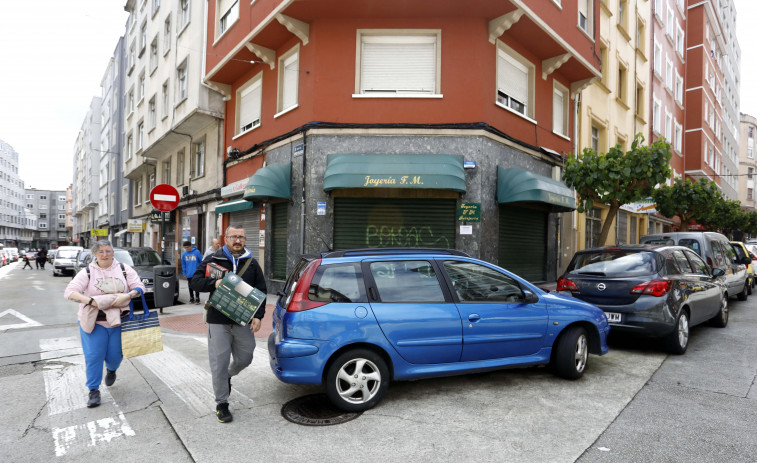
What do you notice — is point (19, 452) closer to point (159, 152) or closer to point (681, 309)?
point (681, 309)

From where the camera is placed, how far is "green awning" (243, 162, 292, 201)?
11.6 meters

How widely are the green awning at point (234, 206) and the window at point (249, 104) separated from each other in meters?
2.42

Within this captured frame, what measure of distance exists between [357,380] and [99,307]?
2.54 meters

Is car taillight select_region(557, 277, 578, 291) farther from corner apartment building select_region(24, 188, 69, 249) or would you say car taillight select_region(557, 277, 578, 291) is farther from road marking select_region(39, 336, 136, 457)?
corner apartment building select_region(24, 188, 69, 249)

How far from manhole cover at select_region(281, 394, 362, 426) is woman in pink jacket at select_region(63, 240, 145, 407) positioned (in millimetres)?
1850

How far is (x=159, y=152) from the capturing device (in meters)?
22.5

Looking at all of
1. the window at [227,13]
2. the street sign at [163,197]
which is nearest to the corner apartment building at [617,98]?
the window at [227,13]

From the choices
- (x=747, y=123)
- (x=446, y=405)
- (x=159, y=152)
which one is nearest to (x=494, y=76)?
(x=446, y=405)

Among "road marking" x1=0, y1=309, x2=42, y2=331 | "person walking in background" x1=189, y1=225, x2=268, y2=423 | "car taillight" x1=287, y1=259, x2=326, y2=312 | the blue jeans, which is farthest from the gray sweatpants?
"road marking" x1=0, y1=309, x2=42, y2=331

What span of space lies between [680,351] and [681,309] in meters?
0.57

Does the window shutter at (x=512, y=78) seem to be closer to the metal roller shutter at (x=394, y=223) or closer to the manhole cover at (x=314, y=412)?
the metal roller shutter at (x=394, y=223)

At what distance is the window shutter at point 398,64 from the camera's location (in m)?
11.3

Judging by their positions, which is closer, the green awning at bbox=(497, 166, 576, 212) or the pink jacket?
the pink jacket

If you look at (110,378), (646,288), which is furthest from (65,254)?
(646,288)
